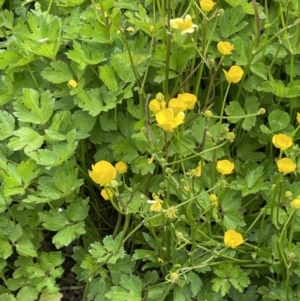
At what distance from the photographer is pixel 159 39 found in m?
1.43

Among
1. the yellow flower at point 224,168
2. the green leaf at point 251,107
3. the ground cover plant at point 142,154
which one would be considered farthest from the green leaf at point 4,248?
the green leaf at point 251,107

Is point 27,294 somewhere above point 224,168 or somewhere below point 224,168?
below

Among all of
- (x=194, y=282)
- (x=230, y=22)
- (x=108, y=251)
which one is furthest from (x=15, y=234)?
(x=230, y=22)

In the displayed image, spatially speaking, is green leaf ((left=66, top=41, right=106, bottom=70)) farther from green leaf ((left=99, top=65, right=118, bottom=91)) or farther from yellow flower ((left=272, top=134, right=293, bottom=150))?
yellow flower ((left=272, top=134, right=293, bottom=150))

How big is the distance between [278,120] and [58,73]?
61cm

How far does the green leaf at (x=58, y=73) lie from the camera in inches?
56.0

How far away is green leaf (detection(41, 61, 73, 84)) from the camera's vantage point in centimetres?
142

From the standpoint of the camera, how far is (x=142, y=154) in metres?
1.38

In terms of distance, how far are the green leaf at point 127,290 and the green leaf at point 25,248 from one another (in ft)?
0.79

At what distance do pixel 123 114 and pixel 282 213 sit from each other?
1.71ft

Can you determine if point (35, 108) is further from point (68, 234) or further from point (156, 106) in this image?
point (156, 106)

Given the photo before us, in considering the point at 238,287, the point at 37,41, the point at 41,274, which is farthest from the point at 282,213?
the point at 37,41

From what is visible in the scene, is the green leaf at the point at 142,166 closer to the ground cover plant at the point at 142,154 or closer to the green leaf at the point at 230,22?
the ground cover plant at the point at 142,154

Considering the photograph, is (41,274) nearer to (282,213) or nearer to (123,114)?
(123,114)
